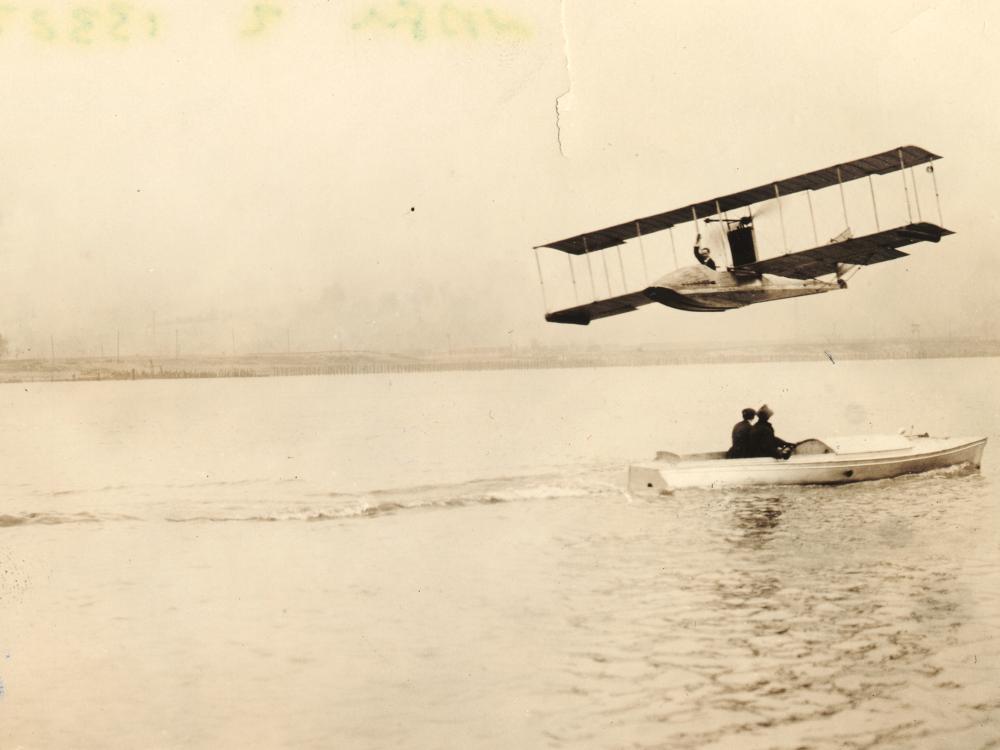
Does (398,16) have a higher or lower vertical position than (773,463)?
higher

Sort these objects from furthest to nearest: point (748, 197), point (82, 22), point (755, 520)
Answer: point (755, 520), point (748, 197), point (82, 22)

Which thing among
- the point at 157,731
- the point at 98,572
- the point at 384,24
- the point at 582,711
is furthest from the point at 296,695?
the point at 384,24

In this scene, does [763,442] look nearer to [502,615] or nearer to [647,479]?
[647,479]

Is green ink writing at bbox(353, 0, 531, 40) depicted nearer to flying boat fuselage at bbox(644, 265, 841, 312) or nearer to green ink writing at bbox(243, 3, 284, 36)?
green ink writing at bbox(243, 3, 284, 36)

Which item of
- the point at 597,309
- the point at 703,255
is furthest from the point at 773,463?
the point at 597,309

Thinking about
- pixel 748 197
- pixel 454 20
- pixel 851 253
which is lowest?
pixel 851 253

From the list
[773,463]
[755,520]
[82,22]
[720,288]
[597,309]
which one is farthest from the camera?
[773,463]

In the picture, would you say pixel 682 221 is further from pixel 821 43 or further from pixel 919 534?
pixel 919 534
